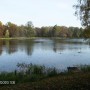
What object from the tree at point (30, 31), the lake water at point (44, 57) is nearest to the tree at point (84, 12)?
the lake water at point (44, 57)

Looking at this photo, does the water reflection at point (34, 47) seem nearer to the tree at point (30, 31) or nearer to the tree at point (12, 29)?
the tree at point (12, 29)

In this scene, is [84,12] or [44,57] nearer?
[84,12]

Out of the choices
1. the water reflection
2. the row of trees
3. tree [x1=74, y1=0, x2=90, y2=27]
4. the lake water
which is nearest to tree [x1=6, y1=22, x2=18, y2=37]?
the row of trees

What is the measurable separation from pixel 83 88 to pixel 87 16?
11.6 meters

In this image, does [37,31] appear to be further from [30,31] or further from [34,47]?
[34,47]

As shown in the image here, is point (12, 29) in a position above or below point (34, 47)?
above

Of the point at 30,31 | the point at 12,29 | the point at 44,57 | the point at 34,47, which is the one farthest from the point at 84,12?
the point at 30,31

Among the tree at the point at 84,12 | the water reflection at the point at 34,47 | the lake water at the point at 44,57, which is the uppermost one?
the tree at the point at 84,12

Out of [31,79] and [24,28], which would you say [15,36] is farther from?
[31,79]

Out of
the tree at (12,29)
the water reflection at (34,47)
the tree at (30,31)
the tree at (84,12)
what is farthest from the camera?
the tree at (30,31)

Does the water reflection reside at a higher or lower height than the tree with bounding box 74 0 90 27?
lower

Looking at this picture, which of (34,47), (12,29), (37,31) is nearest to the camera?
(34,47)

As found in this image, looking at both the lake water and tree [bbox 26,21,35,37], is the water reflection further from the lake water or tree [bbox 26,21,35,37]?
tree [bbox 26,21,35,37]

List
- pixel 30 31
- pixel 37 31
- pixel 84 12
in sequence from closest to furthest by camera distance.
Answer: pixel 84 12 → pixel 30 31 → pixel 37 31
